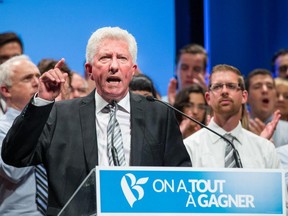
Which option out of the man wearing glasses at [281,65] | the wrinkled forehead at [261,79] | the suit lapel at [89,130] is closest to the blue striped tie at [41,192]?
the suit lapel at [89,130]

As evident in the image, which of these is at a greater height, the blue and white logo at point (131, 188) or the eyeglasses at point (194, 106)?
the eyeglasses at point (194, 106)

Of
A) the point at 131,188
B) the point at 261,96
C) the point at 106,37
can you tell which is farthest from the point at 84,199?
the point at 261,96

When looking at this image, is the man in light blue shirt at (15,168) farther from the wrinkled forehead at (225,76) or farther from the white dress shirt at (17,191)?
the wrinkled forehead at (225,76)

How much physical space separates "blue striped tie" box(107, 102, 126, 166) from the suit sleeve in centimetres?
28

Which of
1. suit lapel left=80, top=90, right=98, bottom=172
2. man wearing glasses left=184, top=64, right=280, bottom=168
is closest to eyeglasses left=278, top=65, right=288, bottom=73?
man wearing glasses left=184, top=64, right=280, bottom=168

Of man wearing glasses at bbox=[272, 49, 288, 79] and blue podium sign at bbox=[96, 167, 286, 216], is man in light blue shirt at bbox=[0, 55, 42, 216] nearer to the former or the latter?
blue podium sign at bbox=[96, 167, 286, 216]

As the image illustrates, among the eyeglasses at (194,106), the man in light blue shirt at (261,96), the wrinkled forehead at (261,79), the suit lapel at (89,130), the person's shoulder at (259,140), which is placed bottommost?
the suit lapel at (89,130)

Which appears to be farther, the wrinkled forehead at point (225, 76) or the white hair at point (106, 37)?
the wrinkled forehead at point (225, 76)

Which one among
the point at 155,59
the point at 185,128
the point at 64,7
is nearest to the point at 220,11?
the point at 155,59

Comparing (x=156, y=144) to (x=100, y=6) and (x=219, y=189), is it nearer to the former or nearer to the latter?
(x=219, y=189)

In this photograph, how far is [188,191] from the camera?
265 centimetres

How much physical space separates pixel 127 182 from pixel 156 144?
660 millimetres

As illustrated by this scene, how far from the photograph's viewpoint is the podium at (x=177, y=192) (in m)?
2.59

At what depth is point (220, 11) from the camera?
23.7ft
